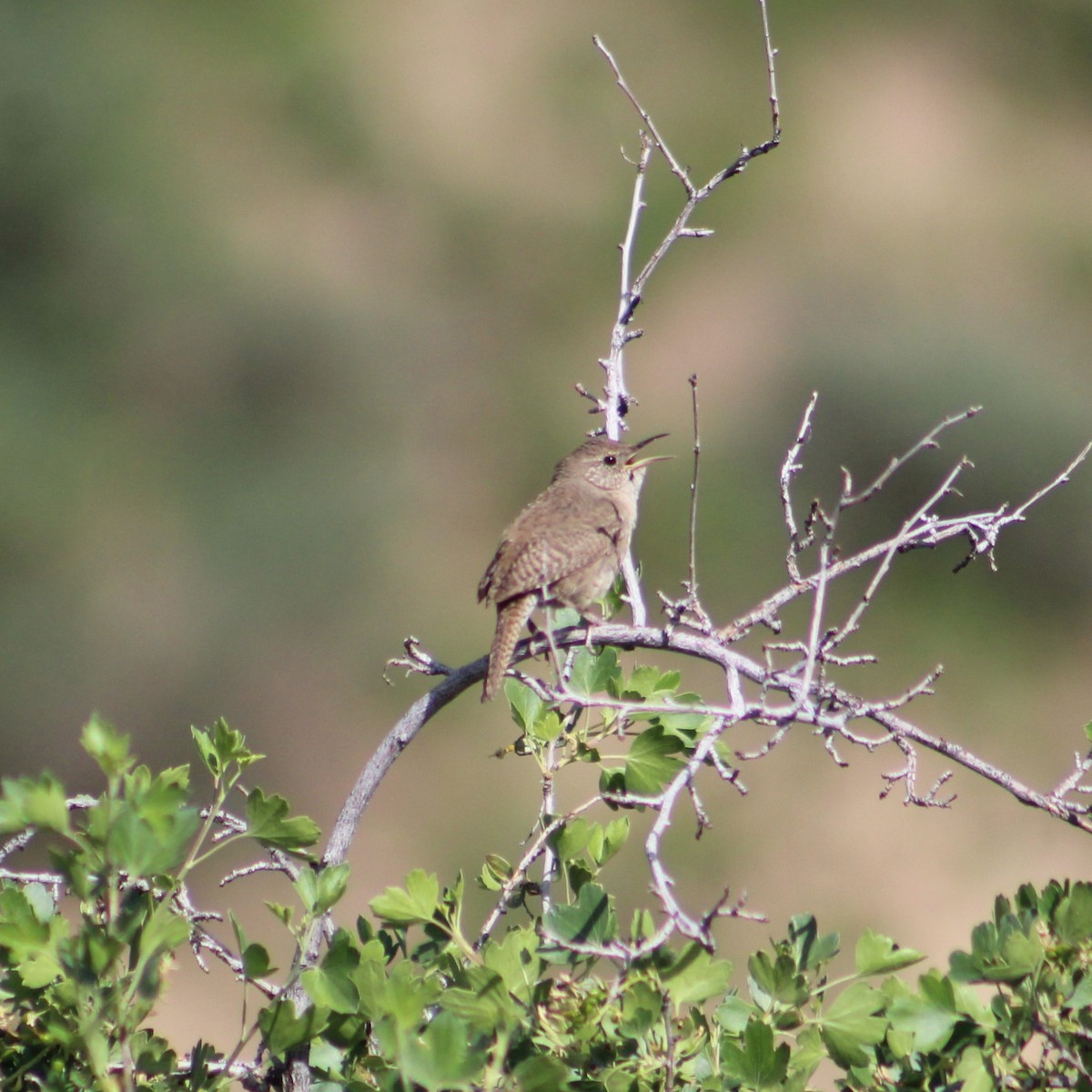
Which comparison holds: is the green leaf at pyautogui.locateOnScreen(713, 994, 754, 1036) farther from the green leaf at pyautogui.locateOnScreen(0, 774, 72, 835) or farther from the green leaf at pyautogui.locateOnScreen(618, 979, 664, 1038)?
the green leaf at pyautogui.locateOnScreen(0, 774, 72, 835)

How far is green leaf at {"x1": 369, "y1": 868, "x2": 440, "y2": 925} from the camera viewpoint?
7.58 feet

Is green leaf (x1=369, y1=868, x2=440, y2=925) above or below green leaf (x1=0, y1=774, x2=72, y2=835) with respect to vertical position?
below

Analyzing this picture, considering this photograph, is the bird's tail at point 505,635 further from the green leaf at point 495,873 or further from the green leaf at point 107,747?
the green leaf at point 107,747

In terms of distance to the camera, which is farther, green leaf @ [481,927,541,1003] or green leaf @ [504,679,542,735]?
green leaf @ [504,679,542,735]

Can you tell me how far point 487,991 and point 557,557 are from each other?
217 cm

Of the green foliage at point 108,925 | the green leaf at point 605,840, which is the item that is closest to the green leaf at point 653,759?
the green leaf at point 605,840

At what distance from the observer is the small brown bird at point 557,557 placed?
408 centimetres

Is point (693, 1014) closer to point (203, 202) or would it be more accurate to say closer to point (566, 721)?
point (566, 721)

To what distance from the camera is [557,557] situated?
4160 mm

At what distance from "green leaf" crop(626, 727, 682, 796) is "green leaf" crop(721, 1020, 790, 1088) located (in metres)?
0.56

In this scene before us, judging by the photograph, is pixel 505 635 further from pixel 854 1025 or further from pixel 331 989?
pixel 854 1025

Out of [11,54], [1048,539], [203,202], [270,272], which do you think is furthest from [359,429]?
[1048,539]

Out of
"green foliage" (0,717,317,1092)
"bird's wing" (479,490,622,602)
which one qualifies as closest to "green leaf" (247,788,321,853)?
"green foliage" (0,717,317,1092)

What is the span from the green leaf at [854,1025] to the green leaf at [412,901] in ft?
2.12
